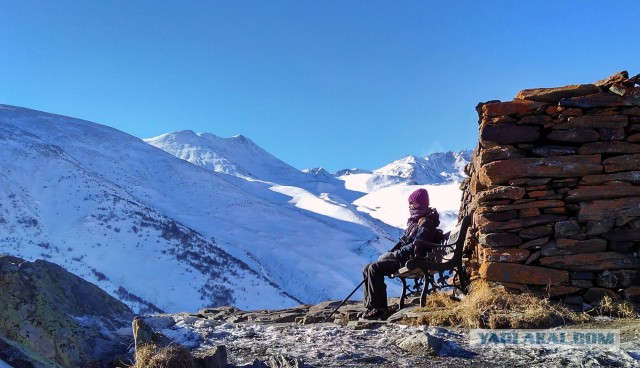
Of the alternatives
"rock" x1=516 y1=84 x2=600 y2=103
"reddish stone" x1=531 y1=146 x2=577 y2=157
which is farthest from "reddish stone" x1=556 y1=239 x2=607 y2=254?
"rock" x1=516 y1=84 x2=600 y2=103

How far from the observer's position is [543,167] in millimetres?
7695

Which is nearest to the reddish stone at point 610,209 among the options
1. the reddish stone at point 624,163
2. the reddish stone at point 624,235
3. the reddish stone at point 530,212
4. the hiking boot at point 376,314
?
the reddish stone at point 624,235

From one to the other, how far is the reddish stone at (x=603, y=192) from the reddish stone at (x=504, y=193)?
69 centimetres

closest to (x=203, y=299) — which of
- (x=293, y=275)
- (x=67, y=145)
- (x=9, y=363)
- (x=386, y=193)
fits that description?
(x=293, y=275)

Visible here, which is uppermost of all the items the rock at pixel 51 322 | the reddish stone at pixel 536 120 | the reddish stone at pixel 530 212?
the reddish stone at pixel 536 120

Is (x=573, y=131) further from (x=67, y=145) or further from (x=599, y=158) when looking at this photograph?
(x=67, y=145)

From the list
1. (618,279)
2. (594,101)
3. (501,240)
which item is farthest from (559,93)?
(618,279)

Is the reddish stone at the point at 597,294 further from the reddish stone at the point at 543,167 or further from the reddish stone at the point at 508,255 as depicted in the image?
A: the reddish stone at the point at 543,167

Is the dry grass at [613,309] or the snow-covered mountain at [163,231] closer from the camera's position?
the dry grass at [613,309]

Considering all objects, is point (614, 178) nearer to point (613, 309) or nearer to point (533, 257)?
point (533, 257)

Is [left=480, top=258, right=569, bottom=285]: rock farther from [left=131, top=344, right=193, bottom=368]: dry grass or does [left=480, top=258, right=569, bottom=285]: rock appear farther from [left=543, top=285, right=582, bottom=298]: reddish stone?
[left=131, top=344, right=193, bottom=368]: dry grass

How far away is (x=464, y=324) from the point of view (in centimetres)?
694

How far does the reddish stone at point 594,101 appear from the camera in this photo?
770 centimetres

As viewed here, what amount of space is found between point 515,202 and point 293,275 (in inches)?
2192
